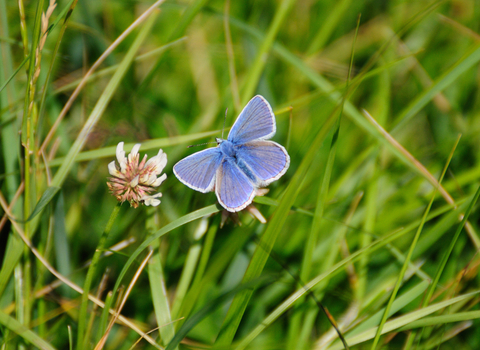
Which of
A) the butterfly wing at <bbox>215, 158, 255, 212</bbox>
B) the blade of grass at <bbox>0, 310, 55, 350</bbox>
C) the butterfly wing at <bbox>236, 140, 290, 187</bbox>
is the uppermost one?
the butterfly wing at <bbox>236, 140, 290, 187</bbox>

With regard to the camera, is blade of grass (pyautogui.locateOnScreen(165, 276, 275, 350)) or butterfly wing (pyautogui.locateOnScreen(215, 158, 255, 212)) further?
butterfly wing (pyautogui.locateOnScreen(215, 158, 255, 212))

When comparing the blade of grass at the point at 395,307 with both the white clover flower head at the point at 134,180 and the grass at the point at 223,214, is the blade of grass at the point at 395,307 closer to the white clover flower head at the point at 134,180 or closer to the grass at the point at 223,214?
the grass at the point at 223,214

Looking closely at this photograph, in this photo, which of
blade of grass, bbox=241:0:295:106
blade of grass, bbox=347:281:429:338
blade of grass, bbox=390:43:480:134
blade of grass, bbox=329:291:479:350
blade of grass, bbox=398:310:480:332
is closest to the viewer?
blade of grass, bbox=398:310:480:332

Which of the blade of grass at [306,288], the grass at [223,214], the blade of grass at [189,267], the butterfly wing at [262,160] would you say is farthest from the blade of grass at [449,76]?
the blade of grass at [189,267]

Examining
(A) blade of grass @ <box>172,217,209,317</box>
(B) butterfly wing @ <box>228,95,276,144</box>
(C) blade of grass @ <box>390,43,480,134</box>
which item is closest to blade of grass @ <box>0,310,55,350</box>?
(A) blade of grass @ <box>172,217,209,317</box>

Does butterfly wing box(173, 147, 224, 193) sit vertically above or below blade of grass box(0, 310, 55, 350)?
above

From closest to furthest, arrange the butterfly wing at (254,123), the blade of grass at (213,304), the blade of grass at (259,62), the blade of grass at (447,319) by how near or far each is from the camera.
A: 1. the blade of grass at (213,304)
2. the blade of grass at (447,319)
3. the butterfly wing at (254,123)
4. the blade of grass at (259,62)

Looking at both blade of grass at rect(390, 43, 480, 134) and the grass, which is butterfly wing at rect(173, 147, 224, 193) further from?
blade of grass at rect(390, 43, 480, 134)

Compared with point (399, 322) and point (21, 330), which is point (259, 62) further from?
point (21, 330)
